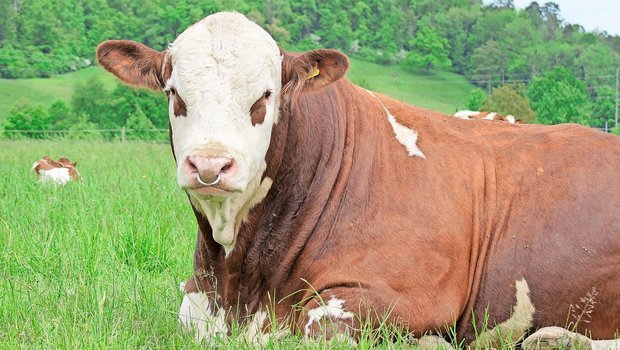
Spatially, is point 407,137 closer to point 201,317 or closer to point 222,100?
Answer: point 222,100

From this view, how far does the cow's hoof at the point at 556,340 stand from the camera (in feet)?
15.1

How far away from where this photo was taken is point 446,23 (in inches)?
6422

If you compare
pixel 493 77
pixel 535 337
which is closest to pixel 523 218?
pixel 535 337

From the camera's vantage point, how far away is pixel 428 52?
146 m

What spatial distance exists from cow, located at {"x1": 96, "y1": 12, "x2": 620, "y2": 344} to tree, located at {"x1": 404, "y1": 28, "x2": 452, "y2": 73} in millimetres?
130353

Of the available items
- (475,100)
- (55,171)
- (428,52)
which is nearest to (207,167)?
(55,171)

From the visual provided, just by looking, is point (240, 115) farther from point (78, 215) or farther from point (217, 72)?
point (78, 215)

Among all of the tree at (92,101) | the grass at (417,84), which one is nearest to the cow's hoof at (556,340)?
the tree at (92,101)

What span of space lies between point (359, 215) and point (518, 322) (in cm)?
111

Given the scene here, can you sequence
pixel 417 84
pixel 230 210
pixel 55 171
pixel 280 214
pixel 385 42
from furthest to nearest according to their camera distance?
pixel 385 42
pixel 417 84
pixel 55 171
pixel 280 214
pixel 230 210

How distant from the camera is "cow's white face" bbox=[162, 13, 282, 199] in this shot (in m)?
4.36

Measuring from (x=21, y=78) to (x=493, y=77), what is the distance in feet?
226

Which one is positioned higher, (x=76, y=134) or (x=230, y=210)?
(x=230, y=210)

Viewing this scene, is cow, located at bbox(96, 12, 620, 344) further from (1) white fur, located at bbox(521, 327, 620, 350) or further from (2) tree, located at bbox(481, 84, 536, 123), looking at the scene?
(2) tree, located at bbox(481, 84, 536, 123)
